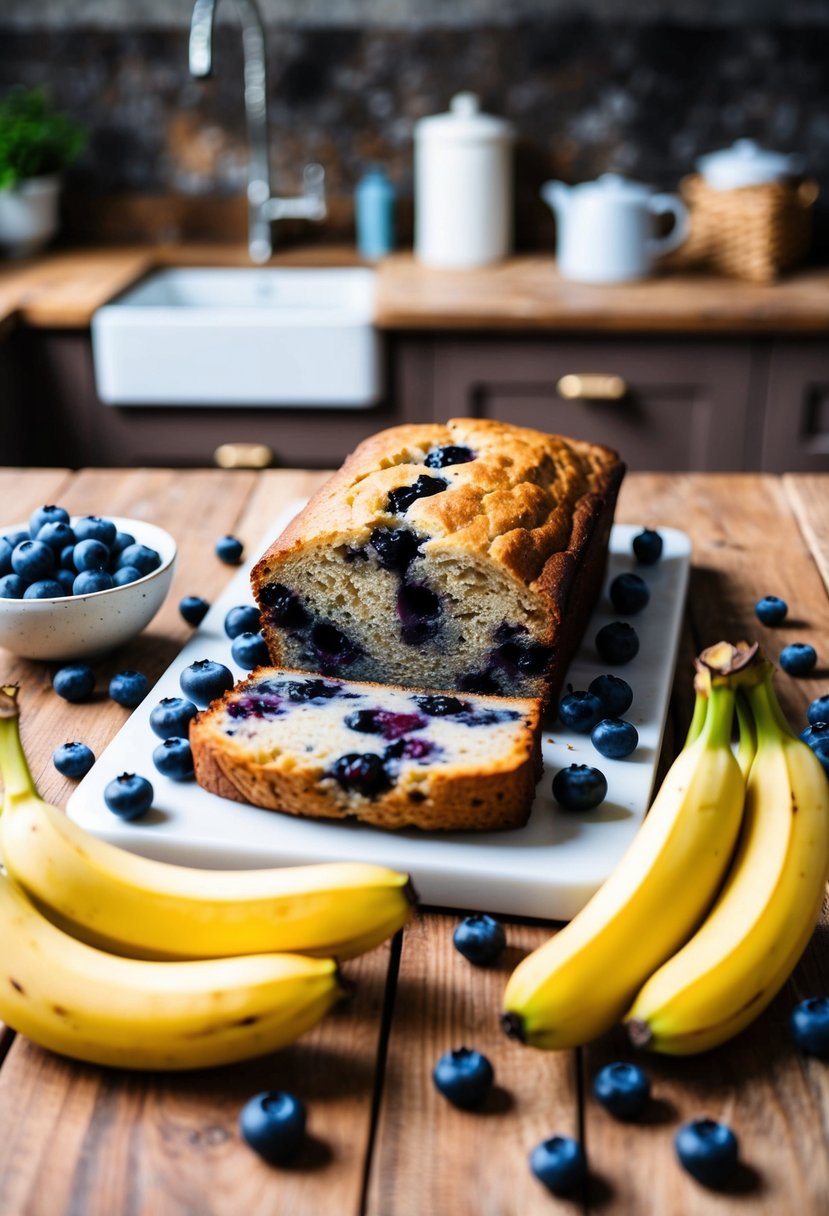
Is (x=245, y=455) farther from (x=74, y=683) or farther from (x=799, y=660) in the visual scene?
(x=799, y=660)

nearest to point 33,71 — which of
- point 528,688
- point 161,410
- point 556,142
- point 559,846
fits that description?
point 161,410

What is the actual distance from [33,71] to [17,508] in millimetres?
2430

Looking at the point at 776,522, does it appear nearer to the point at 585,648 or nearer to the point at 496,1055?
the point at 585,648

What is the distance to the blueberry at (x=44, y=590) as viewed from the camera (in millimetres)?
1593

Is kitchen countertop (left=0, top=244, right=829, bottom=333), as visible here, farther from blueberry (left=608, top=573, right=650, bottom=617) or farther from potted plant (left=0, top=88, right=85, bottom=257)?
blueberry (left=608, top=573, right=650, bottom=617)

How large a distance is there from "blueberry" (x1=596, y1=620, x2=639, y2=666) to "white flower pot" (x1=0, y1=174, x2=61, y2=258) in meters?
2.90

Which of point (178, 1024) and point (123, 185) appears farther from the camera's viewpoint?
point (123, 185)

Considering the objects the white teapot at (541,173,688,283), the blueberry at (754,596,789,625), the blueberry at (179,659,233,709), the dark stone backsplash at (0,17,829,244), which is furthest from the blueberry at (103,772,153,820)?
the dark stone backsplash at (0,17,829,244)

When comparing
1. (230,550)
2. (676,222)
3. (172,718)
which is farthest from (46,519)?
(676,222)

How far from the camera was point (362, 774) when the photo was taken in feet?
4.03

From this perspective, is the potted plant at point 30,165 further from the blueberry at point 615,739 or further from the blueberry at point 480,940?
the blueberry at point 480,940

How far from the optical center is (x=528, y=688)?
156 cm

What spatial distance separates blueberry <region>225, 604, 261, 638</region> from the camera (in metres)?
1.70

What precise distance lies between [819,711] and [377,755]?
23.5 inches
